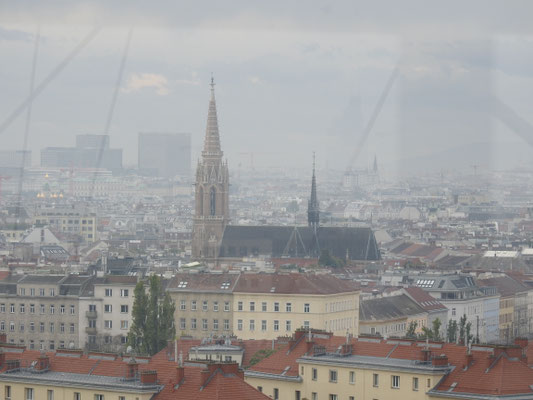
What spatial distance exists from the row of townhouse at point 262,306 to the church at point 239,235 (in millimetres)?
35277

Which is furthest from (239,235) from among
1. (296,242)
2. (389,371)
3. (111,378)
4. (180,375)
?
(180,375)

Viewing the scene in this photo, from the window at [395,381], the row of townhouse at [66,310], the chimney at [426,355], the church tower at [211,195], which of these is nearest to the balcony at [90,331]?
the row of townhouse at [66,310]

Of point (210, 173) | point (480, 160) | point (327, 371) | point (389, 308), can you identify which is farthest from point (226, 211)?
point (327, 371)

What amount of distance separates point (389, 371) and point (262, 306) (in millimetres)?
19034

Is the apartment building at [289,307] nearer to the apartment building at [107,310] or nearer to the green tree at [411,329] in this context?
the green tree at [411,329]

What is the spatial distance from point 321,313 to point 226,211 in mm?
48324

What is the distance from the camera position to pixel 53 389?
21156 mm

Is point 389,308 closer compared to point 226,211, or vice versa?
point 389,308

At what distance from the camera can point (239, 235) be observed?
84375mm

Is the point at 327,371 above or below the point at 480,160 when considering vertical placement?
below

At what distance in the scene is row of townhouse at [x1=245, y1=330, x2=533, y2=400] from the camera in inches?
822

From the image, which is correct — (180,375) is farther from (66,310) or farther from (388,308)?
(388,308)

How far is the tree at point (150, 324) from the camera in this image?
34781 mm

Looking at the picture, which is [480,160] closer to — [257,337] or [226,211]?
[226,211]
